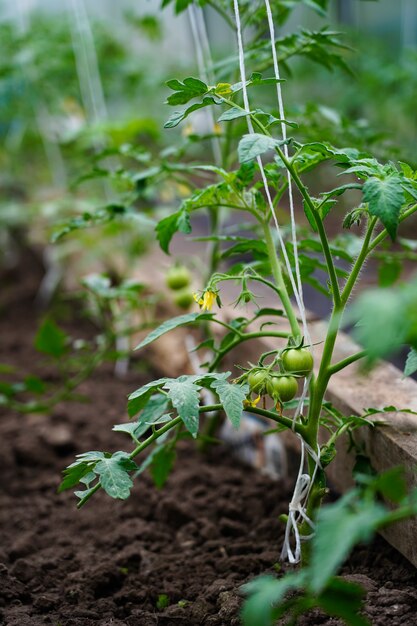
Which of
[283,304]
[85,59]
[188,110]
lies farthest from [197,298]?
[85,59]

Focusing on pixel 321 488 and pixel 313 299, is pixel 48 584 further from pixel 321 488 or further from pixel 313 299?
pixel 313 299

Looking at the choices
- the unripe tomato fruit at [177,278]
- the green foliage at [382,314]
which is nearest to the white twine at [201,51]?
the unripe tomato fruit at [177,278]

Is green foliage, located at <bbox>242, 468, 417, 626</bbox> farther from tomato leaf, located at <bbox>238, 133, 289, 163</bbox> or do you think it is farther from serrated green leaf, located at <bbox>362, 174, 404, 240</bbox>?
tomato leaf, located at <bbox>238, 133, 289, 163</bbox>

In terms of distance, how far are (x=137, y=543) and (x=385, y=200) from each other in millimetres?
929

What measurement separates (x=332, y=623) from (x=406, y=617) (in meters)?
0.11

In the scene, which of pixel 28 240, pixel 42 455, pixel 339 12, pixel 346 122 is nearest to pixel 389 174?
pixel 346 122

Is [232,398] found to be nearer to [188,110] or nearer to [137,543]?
[188,110]

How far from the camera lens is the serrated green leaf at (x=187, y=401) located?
3.08ft

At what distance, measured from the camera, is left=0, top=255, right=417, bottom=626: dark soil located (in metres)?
1.16

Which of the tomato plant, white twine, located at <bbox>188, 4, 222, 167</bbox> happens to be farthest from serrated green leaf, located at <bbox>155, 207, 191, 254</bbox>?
white twine, located at <bbox>188, 4, 222, 167</bbox>

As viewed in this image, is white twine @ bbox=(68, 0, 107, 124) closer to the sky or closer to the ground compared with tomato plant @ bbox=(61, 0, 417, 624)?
closer to the sky

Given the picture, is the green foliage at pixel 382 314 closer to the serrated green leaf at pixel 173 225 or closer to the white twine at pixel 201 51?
the serrated green leaf at pixel 173 225

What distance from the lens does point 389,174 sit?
1.00 metres

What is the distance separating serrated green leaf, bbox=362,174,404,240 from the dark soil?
0.55 m
